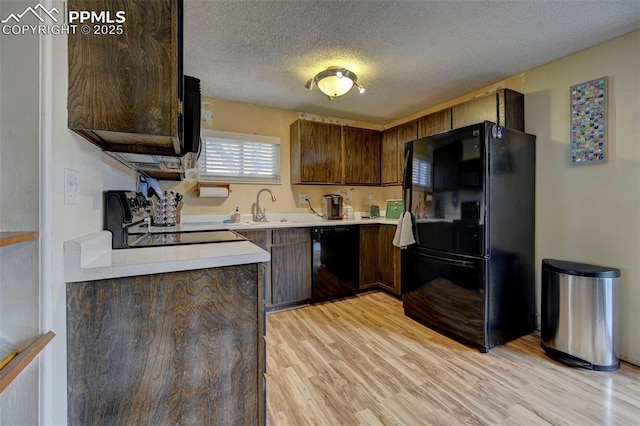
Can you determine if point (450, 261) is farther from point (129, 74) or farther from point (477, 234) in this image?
point (129, 74)

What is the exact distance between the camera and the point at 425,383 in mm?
1698

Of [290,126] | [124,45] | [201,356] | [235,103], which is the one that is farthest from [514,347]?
[235,103]

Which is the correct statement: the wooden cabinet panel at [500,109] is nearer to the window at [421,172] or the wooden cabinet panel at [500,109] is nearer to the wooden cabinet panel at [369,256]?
the window at [421,172]

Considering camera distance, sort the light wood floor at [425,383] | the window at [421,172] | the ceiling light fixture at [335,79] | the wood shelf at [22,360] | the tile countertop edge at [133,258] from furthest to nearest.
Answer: the window at [421,172] → the ceiling light fixture at [335,79] → the light wood floor at [425,383] → the tile countertop edge at [133,258] → the wood shelf at [22,360]

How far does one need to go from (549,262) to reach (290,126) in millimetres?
2967

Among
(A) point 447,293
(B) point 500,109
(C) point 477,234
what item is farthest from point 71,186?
(B) point 500,109

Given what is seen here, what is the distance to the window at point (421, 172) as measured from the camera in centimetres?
242

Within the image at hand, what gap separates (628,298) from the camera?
6.33 ft

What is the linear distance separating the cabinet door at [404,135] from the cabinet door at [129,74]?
2845 mm

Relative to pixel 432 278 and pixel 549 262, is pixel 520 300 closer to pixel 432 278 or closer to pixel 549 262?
pixel 549 262

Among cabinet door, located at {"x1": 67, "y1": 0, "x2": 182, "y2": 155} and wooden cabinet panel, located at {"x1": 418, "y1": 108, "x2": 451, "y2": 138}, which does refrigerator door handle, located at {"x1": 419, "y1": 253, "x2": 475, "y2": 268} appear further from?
cabinet door, located at {"x1": 67, "y1": 0, "x2": 182, "y2": 155}

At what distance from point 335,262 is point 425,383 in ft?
5.23

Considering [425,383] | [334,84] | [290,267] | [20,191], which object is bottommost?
[425,383]

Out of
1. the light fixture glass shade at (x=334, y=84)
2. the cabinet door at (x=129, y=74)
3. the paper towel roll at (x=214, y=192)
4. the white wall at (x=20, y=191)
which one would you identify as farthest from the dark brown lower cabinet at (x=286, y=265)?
the white wall at (x=20, y=191)
